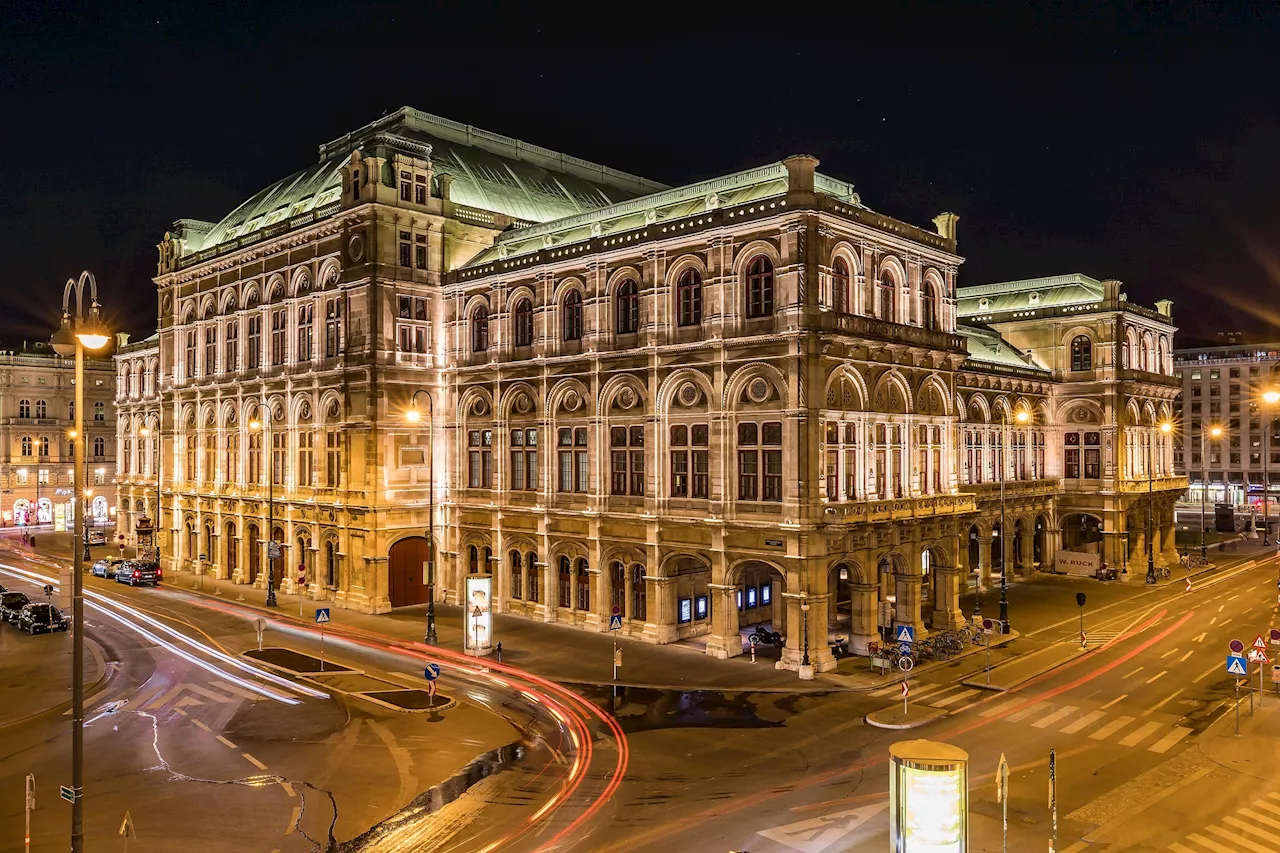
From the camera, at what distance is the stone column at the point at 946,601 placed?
141ft

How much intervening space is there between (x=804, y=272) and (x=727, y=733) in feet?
59.5

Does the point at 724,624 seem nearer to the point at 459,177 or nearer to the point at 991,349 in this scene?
the point at 459,177

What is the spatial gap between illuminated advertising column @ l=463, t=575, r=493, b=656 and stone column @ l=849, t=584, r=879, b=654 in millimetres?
15431

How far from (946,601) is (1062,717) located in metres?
13.9

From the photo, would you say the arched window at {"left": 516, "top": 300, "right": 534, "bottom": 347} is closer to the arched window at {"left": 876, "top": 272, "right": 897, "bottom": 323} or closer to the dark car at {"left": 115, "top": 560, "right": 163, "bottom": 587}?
the arched window at {"left": 876, "top": 272, "right": 897, "bottom": 323}

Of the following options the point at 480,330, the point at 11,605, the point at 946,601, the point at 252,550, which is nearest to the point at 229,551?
the point at 252,550

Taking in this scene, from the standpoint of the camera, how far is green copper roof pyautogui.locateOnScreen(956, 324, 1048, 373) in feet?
205

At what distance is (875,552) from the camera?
3822 centimetres

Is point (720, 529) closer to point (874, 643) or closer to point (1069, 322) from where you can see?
point (874, 643)

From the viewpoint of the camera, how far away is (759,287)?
3853cm

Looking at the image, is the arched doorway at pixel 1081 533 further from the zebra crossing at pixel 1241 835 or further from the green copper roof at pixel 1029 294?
the zebra crossing at pixel 1241 835

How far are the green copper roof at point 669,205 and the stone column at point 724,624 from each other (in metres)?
16.5

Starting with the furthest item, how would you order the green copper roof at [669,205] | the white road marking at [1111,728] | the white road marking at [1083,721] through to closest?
the green copper roof at [669,205] → the white road marking at [1083,721] → the white road marking at [1111,728]

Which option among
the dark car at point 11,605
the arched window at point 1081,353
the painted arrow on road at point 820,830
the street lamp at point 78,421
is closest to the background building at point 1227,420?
the arched window at point 1081,353
